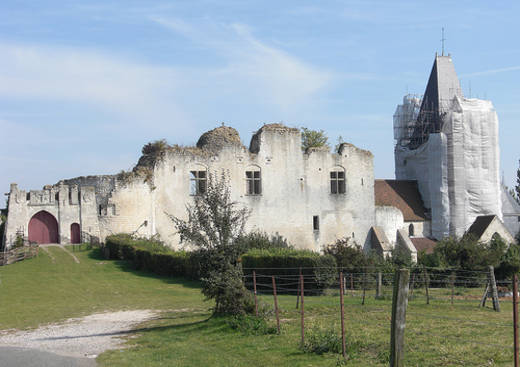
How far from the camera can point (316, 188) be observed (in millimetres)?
40125

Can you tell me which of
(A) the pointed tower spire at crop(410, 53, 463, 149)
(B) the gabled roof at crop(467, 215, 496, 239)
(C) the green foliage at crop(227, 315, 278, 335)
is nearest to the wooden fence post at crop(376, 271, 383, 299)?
(C) the green foliage at crop(227, 315, 278, 335)

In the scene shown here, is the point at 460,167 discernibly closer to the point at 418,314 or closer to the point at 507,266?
the point at 507,266

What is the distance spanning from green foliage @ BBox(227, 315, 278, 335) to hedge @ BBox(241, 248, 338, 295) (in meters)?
7.33

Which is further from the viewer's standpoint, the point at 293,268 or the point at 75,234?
the point at 75,234

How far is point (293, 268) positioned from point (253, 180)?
1680 centimetres

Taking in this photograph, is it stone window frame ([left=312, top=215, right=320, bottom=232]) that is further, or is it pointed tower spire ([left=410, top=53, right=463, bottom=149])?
pointed tower spire ([left=410, top=53, right=463, bottom=149])

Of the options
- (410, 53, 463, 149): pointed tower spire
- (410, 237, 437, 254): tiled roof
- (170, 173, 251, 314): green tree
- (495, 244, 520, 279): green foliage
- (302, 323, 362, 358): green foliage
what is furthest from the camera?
(410, 53, 463, 149): pointed tower spire

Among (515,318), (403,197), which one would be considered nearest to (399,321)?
(515,318)

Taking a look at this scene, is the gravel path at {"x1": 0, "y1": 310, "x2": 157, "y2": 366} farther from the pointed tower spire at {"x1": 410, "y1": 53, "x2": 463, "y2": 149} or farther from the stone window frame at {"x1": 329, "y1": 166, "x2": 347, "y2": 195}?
the pointed tower spire at {"x1": 410, "y1": 53, "x2": 463, "y2": 149}

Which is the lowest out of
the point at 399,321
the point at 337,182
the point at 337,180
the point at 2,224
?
the point at 399,321

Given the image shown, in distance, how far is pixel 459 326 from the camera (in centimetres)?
1291

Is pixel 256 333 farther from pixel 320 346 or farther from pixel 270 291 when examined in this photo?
pixel 270 291

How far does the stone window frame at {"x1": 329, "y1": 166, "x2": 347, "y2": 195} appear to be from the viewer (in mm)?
40750

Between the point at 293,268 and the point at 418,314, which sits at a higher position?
the point at 418,314
